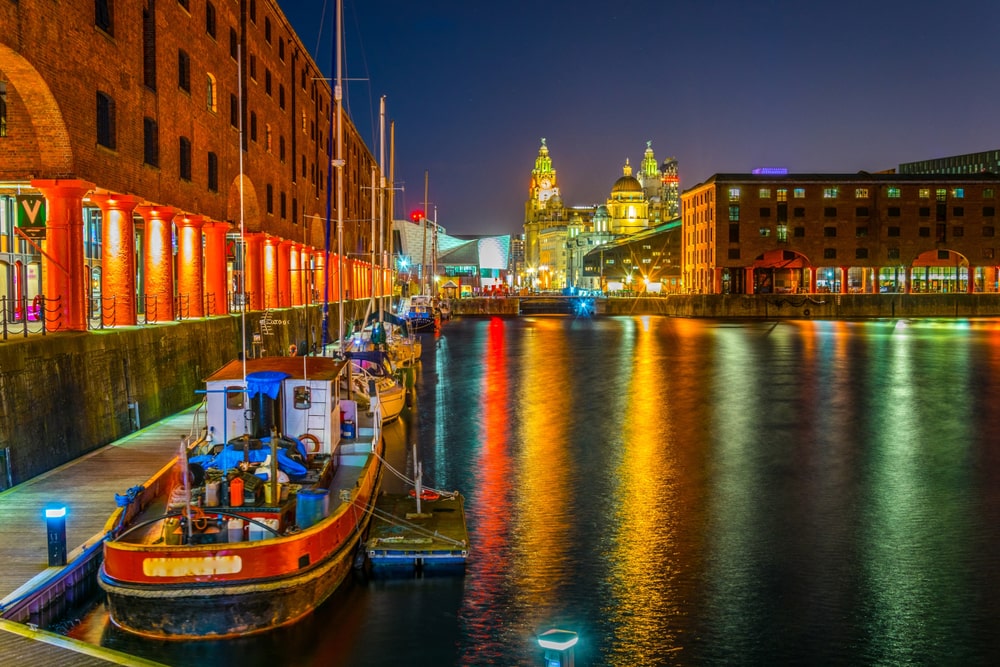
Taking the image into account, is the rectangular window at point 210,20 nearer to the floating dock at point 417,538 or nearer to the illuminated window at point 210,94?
the illuminated window at point 210,94

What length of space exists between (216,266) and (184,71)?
32.4ft

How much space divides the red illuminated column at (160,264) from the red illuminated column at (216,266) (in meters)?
7.67

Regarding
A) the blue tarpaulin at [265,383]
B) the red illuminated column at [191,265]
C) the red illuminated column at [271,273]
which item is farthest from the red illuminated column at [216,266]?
the blue tarpaulin at [265,383]

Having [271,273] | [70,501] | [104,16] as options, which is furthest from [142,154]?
[271,273]

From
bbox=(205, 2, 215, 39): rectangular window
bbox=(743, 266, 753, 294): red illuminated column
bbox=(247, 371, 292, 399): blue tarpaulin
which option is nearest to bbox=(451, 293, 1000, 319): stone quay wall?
bbox=(743, 266, 753, 294): red illuminated column

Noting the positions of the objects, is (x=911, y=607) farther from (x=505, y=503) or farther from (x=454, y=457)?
(x=454, y=457)

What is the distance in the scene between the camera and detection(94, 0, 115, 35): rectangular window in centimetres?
3085

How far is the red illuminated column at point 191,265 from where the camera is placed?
42719 mm

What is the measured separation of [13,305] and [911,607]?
108 ft

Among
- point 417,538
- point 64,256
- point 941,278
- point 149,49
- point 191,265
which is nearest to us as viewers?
point 417,538

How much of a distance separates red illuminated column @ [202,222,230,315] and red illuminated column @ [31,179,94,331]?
A: 695 inches

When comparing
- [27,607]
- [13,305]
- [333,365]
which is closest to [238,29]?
[13,305]

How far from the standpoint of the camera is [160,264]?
3816cm

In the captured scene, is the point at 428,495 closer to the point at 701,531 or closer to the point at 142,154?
the point at 701,531
